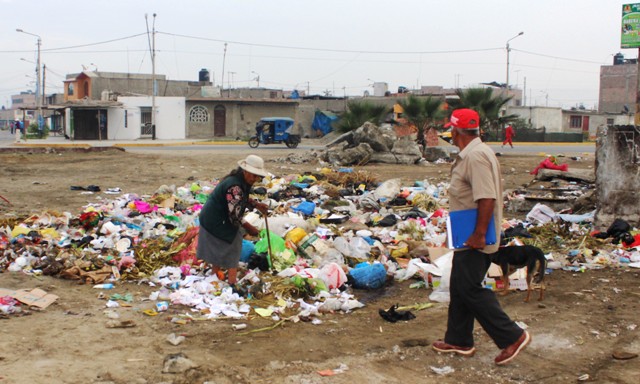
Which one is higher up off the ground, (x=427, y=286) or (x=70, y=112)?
(x=70, y=112)

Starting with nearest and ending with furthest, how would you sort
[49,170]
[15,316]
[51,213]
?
[15,316] < [51,213] < [49,170]

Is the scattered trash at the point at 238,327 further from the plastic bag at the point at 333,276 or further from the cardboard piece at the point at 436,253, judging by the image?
the cardboard piece at the point at 436,253

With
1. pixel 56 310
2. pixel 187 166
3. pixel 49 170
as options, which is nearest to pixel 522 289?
pixel 56 310

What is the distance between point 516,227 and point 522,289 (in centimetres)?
232

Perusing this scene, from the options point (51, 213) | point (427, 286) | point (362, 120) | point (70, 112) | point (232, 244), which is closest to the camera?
point (232, 244)

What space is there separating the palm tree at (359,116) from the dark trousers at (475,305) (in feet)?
61.8

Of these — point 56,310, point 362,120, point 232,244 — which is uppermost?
point 362,120

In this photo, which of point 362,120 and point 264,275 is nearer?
point 264,275

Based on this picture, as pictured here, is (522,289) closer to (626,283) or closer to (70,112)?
(626,283)

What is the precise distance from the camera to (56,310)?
5078mm

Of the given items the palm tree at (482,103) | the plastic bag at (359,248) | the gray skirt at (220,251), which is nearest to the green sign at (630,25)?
the palm tree at (482,103)

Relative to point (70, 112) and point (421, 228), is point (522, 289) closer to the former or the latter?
point (421, 228)

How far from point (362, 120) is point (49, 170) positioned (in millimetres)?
Answer: 10685

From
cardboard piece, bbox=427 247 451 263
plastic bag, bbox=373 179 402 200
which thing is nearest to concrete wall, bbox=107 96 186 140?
plastic bag, bbox=373 179 402 200
